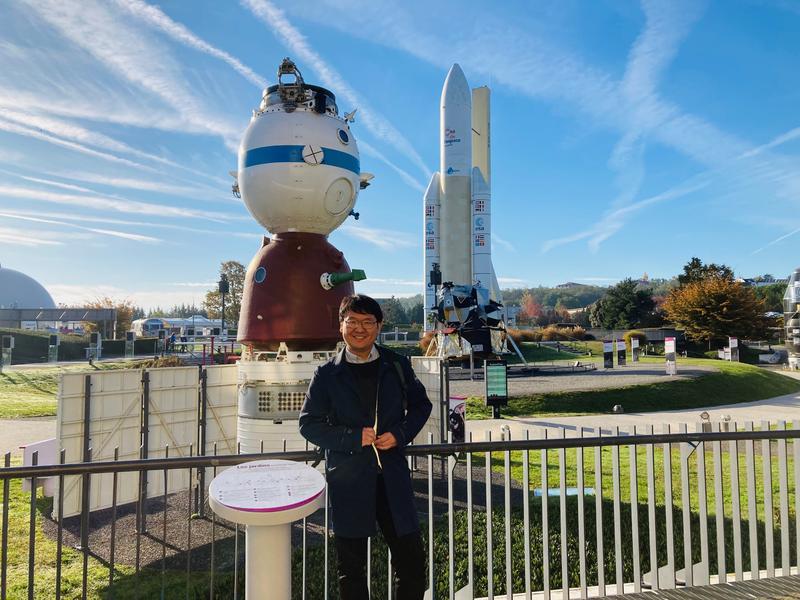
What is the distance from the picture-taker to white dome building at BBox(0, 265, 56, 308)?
111 metres

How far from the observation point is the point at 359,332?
10.1ft

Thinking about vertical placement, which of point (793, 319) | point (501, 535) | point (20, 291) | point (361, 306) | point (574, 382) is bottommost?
point (501, 535)

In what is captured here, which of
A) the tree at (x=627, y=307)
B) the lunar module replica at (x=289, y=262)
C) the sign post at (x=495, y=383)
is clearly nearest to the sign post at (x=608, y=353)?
the sign post at (x=495, y=383)

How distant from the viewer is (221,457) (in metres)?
3.12

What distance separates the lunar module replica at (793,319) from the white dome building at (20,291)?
429 ft

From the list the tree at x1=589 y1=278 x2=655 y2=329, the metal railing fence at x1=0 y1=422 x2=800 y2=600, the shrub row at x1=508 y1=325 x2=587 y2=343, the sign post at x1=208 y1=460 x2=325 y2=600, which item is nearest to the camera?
the sign post at x1=208 y1=460 x2=325 y2=600

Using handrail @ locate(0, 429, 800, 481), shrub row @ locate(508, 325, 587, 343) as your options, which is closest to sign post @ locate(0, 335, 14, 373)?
handrail @ locate(0, 429, 800, 481)

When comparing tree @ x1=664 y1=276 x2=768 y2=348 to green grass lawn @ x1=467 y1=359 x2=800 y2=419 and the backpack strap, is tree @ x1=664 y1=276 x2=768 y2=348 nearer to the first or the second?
green grass lawn @ x1=467 y1=359 x2=800 y2=419

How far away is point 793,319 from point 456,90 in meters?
31.1

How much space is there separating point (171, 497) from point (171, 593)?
3.92 meters

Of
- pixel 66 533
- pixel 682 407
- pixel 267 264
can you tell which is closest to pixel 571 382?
pixel 682 407

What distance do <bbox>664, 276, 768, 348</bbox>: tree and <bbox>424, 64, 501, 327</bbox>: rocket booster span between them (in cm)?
1890

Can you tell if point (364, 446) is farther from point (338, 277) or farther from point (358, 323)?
point (338, 277)

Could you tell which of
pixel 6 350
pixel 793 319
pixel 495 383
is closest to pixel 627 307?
pixel 793 319
